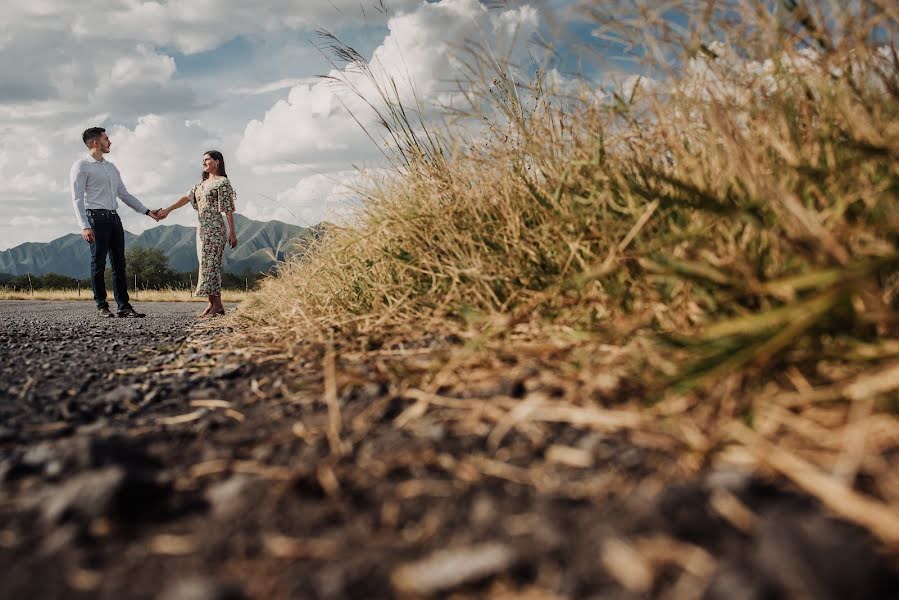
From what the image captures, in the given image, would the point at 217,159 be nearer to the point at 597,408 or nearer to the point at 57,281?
the point at 597,408

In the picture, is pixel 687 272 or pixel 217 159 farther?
pixel 217 159

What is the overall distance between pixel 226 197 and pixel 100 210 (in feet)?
4.68

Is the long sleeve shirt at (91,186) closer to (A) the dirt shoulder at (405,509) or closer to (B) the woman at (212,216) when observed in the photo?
(B) the woman at (212,216)

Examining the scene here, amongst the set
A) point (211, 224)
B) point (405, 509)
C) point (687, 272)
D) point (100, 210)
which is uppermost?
point (100, 210)

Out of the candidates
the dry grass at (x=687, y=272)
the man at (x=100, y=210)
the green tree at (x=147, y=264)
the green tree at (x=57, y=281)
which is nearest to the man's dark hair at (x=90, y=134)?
the man at (x=100, y=210)

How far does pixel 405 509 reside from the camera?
1073 millimetres

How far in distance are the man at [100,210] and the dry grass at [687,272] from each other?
481 centimetres

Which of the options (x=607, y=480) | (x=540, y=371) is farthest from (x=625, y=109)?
(x=607, y=480)

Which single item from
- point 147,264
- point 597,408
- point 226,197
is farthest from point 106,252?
point 147,264

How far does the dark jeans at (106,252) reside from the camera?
265 inches

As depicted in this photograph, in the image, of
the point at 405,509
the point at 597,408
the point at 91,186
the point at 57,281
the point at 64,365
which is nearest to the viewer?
the point at 405,509

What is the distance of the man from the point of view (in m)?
6.71

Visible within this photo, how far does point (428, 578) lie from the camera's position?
0.85 metres

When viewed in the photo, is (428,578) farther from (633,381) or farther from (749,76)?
(749,76)
